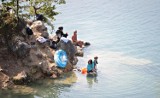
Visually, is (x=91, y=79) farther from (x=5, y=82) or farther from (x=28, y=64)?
(x=5, y=82)

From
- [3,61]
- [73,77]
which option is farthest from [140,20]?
[3,61]

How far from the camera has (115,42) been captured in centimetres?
3494

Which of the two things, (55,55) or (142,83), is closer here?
(142,83)

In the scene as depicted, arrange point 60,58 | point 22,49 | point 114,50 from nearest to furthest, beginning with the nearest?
point 22,49, point 60,58, point 114,50

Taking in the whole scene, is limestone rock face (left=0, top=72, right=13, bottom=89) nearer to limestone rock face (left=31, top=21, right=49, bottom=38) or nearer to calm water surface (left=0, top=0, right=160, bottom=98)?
calm water surface (left=0, top=0, right=160, bottom=98)

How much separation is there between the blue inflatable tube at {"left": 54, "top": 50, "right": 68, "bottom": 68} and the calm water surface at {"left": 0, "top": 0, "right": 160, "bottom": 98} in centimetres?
101

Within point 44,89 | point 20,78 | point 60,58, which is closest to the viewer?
point 20,78

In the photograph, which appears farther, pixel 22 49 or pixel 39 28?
pixel 39 28

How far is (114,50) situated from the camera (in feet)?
107

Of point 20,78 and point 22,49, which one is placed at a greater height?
point 22,49

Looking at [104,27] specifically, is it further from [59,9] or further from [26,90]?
[26,90]

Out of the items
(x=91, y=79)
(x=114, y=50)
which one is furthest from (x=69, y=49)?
(x=114, y=50)

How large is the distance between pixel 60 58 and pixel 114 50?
25.9ft

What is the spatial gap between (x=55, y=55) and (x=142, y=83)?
676 centimetres
